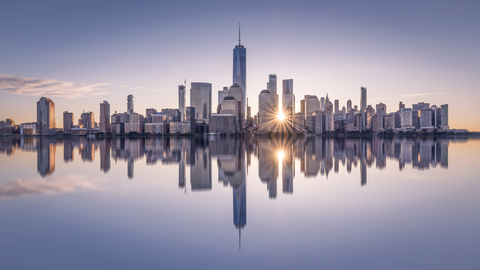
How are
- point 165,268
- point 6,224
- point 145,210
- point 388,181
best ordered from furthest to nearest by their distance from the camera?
point 388,181
point 145,210
point 6,224
point 165,268

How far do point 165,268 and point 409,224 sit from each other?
32.7 ft

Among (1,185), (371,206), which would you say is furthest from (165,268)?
(1,185)

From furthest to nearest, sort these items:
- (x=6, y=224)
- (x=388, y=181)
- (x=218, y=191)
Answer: (x=388, y=181) < (x=218, y=191) < (x=6, y=224)

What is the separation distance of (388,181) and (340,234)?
517 inches

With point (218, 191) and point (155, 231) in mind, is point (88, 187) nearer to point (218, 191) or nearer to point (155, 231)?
point (218, 191)

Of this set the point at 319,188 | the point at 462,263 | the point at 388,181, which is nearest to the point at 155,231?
the point at 462,263

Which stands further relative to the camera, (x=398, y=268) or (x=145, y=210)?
(x=145, y=210)

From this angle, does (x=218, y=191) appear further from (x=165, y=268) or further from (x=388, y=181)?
(x=388, y=181)

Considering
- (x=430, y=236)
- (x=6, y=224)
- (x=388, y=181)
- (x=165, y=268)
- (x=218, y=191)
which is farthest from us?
(x=388, y=181)

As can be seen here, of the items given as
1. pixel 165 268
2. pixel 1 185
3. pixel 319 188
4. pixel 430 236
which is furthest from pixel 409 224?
pixel 1 185

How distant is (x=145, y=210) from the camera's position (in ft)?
46.4

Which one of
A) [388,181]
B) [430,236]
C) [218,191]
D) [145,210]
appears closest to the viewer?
[430,236]

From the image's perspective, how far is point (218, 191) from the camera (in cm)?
1855

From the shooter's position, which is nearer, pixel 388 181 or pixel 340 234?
pixel 340 234
